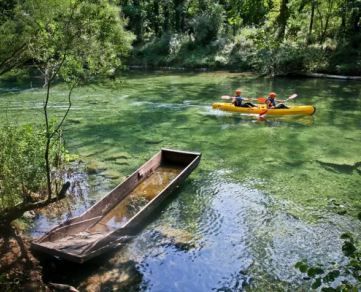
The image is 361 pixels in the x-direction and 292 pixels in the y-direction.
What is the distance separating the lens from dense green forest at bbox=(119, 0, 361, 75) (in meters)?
26.0

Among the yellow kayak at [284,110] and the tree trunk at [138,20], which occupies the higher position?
the tree trunk at [138,20]

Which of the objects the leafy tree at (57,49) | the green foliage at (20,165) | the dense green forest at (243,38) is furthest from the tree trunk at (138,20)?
the green foliage at (20,165)

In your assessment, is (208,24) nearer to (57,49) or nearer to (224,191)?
(224,191)

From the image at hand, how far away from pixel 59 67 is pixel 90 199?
12.1 ft

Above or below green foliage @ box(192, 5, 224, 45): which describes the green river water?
below

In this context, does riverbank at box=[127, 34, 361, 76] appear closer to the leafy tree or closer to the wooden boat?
the wooden boat

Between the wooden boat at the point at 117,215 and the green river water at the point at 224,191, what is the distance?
38 cm

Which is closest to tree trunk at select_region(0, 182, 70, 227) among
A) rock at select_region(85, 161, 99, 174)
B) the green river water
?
the green river water

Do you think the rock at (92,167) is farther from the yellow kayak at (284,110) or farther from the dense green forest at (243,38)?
the dense green forest at (243,38)

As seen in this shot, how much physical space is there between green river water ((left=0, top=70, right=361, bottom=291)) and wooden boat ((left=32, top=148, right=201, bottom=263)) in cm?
38

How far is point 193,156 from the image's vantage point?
930 centimetres

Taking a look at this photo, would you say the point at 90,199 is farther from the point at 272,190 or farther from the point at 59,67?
the point at 272,190

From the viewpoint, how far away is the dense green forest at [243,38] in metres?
26.0

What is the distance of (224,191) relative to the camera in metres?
8.53
